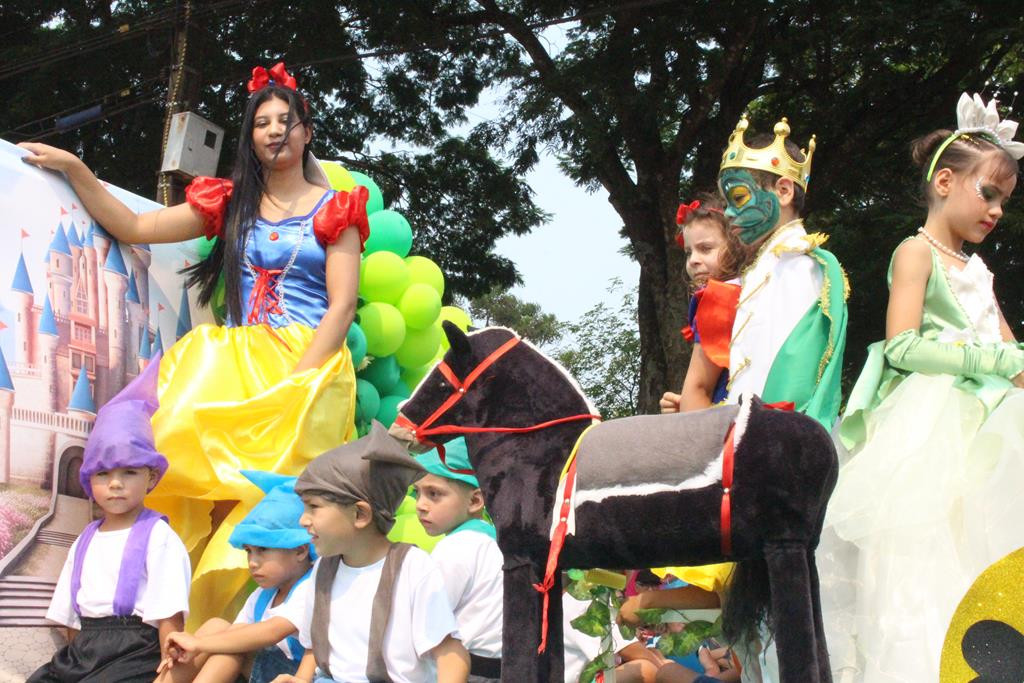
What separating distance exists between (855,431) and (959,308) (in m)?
0.53

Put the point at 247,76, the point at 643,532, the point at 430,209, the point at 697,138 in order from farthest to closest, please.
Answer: the point at 430,209 → the point at 247,76 → the point at 697,138 → the point at 643,532

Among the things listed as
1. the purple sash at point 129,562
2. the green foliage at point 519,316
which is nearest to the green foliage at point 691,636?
the purple sash at point 129,562

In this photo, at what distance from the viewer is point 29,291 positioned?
15.5 feet

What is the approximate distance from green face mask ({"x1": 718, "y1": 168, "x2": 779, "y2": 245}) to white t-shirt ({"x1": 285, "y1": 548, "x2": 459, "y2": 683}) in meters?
1.46

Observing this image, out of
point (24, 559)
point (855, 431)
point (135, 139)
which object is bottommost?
point (24, 559)

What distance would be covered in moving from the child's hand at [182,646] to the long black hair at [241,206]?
1490 millimetres

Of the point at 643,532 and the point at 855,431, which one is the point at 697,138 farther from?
the point at 643,532

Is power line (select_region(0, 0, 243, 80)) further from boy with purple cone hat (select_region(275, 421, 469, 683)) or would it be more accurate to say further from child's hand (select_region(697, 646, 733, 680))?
boy with purple cone hat (select_region(275, 421, 469, 683))

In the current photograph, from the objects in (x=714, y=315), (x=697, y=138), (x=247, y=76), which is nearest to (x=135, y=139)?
(x=247, y=76)

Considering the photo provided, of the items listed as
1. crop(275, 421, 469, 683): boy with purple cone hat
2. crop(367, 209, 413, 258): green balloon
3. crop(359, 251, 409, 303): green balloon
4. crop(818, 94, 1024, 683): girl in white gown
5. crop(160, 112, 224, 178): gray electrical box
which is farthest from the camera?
crop(160, 112, 224, 178): gray electrical box

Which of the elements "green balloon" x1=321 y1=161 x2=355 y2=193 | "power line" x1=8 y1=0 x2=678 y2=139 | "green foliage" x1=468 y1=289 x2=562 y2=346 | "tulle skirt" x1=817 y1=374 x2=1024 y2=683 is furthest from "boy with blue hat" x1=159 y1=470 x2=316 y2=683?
"green foliage" x1=468 y1=289 x2=562 y2=346

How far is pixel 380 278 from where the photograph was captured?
5754mm

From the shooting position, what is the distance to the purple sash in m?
4.31

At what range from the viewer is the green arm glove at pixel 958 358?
A: 12.8ft
